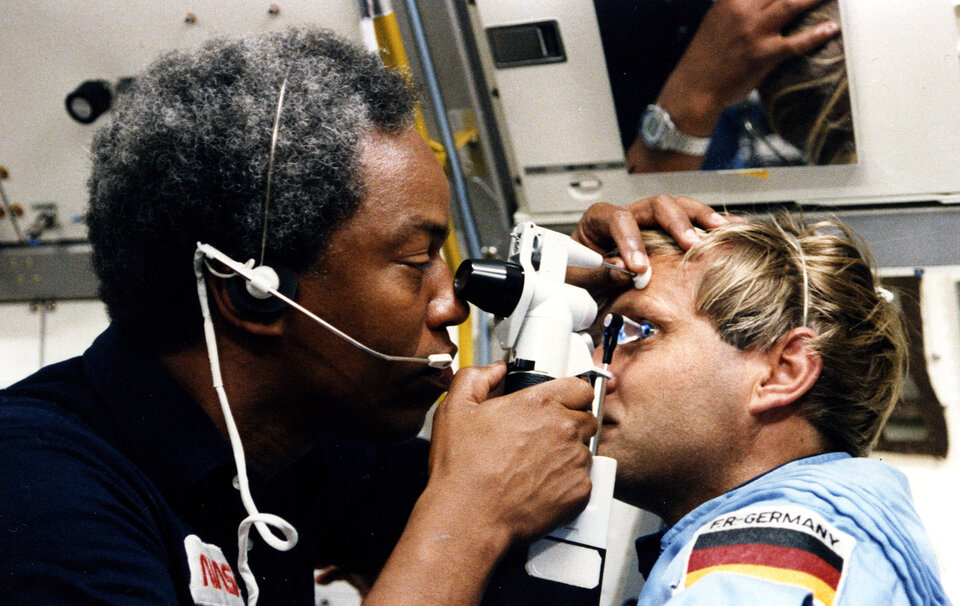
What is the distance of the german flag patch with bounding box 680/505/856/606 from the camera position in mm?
1392

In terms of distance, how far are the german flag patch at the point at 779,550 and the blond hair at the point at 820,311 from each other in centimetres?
41

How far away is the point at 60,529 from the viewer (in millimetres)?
1270

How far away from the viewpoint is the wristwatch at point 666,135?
217cm

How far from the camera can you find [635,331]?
6.25 ft

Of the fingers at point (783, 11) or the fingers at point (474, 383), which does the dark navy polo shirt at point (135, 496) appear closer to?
the fingers at point (474, 383)

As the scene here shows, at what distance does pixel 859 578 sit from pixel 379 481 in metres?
1.07

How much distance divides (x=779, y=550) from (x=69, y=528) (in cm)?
108

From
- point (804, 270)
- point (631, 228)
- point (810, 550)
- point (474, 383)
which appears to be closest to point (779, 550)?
point (810, 550)

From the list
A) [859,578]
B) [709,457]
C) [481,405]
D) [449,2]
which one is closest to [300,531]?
[481,405]

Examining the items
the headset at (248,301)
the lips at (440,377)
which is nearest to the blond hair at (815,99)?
the lips at (440,377)

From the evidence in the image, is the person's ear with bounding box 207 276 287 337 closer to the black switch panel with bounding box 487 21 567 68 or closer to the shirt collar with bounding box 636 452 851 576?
the shirt collar with bounding box 636 452 851 576

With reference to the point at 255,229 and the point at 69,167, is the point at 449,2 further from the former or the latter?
the point at 69,167

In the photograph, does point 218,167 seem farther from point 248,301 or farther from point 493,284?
point 493,284

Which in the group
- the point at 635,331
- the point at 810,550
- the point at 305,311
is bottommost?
the point at 810,550
